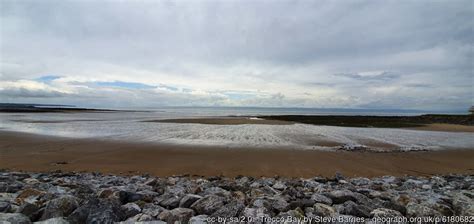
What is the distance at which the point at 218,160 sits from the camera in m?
9.92

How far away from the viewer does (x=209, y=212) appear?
4.13 metres

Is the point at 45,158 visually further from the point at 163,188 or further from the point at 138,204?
the point at 138,204

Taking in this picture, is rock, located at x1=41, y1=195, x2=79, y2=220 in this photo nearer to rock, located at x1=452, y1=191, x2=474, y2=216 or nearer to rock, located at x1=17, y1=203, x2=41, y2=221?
rock, located at x1=17, y1=203, x2=41, y2=221

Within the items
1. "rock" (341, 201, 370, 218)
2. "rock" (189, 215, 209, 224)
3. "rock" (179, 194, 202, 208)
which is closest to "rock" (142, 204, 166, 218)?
"rock" (179, 194, 202, 208)

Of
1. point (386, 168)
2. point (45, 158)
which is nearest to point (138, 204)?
point (45, 158)

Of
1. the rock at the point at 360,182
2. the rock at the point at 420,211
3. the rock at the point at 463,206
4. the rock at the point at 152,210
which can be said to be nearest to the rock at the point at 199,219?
the rock at the point at 152,210

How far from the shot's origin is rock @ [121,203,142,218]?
4000 millimetres

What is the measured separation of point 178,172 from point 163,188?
8.87ft

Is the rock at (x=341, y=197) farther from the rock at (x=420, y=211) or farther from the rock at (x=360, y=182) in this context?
the rock at (x=360, y=182)

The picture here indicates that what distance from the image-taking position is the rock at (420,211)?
3873 mm

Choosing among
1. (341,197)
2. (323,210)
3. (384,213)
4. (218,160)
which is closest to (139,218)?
(323,210)

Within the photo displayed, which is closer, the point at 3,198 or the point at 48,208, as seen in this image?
the point at 48,208

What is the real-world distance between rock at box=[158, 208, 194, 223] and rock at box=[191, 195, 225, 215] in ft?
0.66

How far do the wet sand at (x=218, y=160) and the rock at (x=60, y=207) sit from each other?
166 inches
